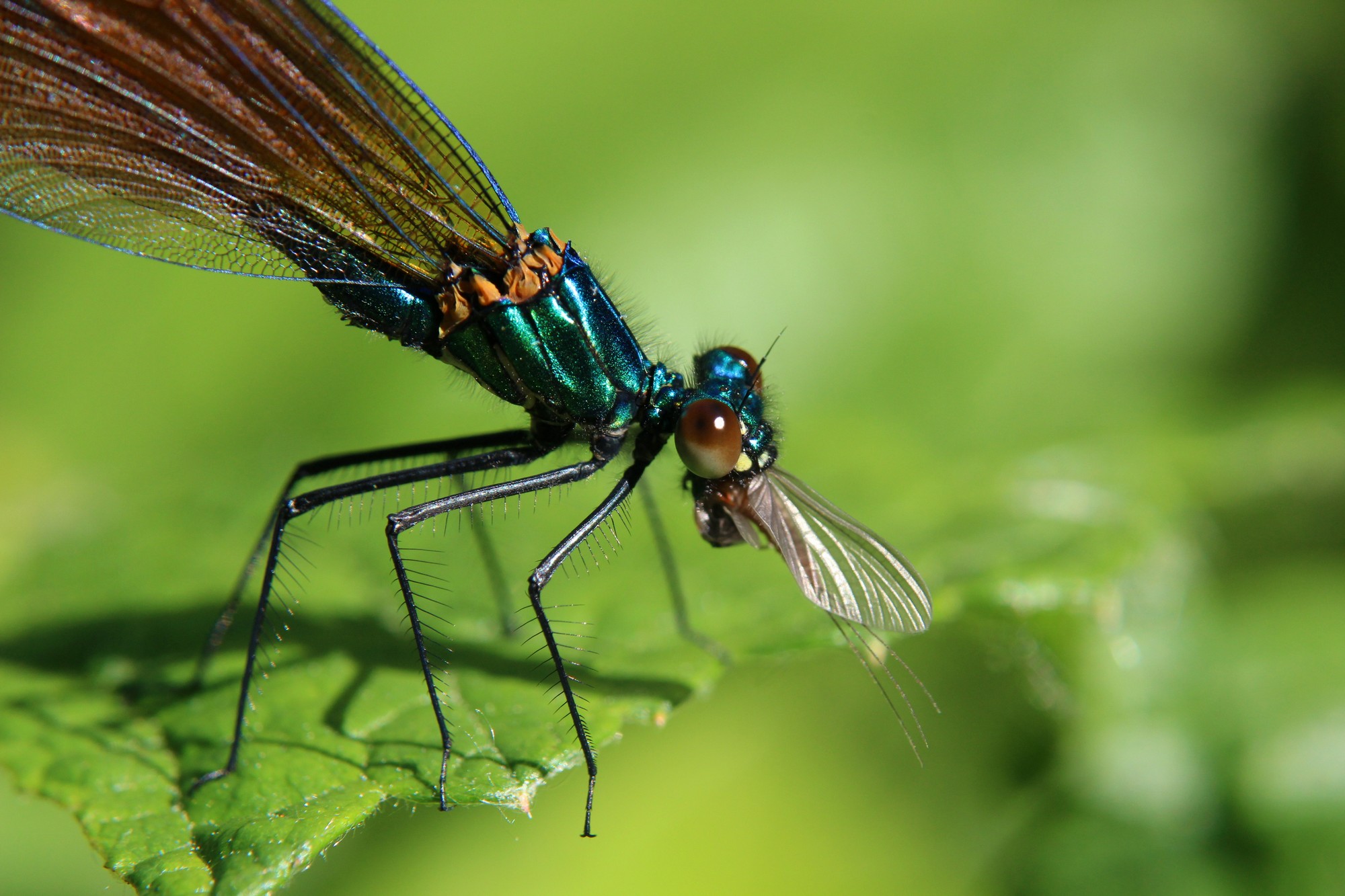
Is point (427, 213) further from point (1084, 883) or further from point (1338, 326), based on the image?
point (1338, 326)

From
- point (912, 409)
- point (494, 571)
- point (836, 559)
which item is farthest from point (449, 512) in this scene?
point (912, 409)

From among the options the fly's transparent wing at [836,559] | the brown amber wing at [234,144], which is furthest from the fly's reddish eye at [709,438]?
the brown amber wing at [234,144]

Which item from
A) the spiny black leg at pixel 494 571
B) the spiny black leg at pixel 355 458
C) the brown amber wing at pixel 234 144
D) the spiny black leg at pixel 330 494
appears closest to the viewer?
the brown amber wing at pixel 234 144

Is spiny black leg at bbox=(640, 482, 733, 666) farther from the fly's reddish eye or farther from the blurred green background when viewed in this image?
the fly's reddish eye

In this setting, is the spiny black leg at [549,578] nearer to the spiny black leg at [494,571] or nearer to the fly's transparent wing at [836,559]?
the fly's transparent wing at [836,559]

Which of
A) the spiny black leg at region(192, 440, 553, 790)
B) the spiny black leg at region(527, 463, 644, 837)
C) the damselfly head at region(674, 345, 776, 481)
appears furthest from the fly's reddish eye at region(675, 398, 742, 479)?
the spiny black leg at region(192, 440, 553, 790)

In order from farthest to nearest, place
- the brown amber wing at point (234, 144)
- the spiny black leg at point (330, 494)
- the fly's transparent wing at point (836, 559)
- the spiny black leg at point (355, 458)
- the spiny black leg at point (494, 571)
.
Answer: the spiny black leg at point (494, 571) < the spiny black leg at point (355, 458) < the spiny black leg at point (330, 494) < the brown amber wing at point (234, 144) < the fly's transparent wing at point (836, 559)
